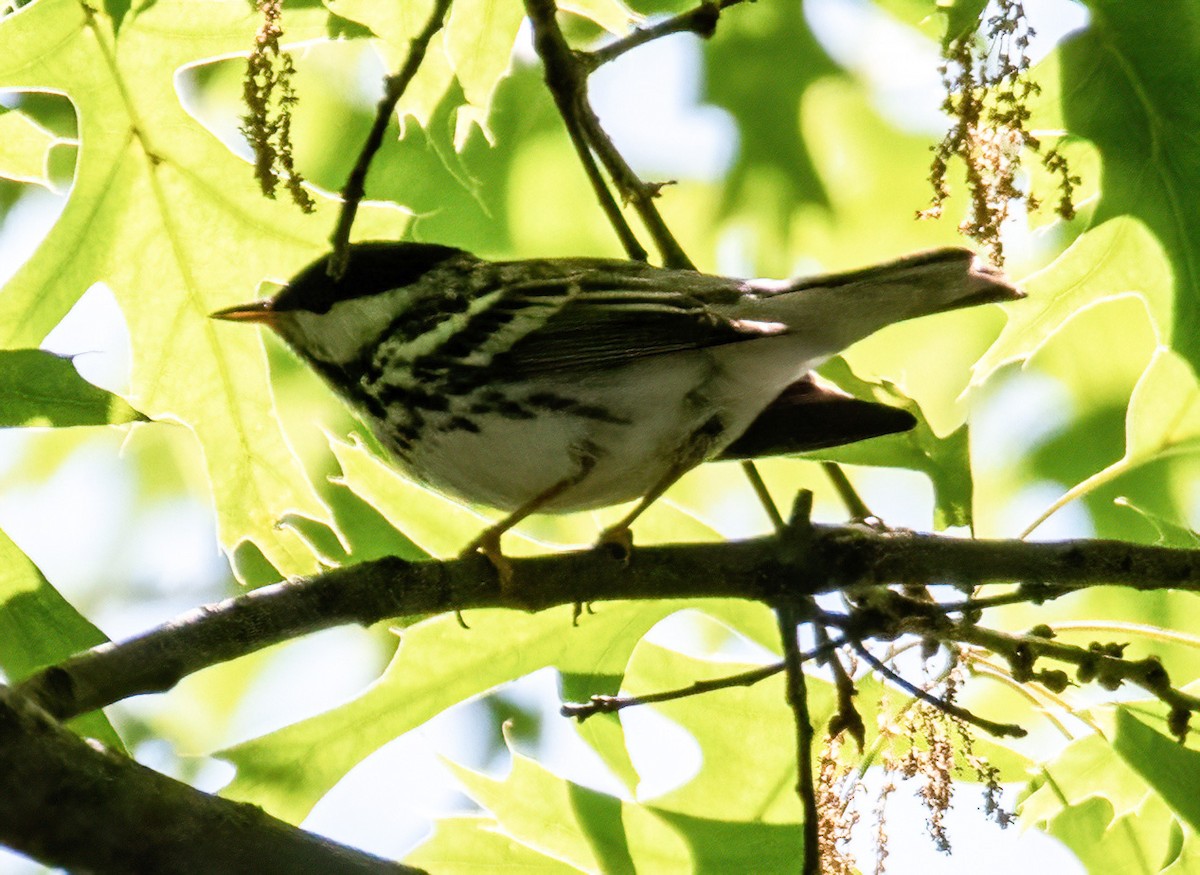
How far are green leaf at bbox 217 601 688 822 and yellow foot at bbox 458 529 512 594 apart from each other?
28 cm

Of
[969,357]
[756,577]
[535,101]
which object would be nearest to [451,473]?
[756,577]

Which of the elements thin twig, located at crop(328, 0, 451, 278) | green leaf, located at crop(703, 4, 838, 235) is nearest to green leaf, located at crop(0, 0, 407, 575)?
thin twig, located at crop(328, 0, 451, 278)

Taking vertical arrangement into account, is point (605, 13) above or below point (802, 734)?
above

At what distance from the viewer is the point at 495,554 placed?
1911 mm

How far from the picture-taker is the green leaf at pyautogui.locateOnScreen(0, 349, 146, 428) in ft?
5.85

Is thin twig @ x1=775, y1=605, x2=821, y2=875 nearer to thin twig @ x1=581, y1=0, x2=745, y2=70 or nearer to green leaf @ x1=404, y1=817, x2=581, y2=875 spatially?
green leaf @ x1=404, y1=817, x2=581, y2=875

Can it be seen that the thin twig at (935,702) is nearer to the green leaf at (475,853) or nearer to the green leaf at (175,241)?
the green leaf at (475,853)

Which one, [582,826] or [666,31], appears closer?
[666,31]

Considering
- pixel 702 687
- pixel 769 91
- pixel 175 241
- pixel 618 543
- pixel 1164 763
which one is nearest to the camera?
pixel 702 687

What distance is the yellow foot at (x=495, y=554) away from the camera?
183 cm

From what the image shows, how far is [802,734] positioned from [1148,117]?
126 centimetres

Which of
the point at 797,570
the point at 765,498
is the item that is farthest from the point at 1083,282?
the point at 797,570

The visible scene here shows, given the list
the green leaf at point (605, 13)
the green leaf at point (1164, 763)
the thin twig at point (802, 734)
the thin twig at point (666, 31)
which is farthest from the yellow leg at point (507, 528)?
the green leaf at point (1164, 763)

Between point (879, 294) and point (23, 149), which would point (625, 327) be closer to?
point (879, 294)
